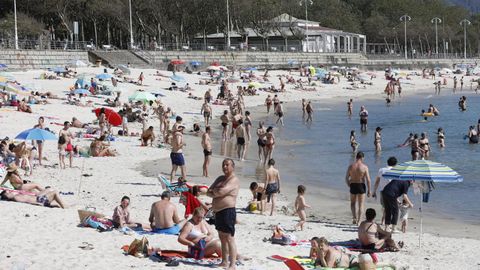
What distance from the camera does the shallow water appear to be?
18750 millimetres

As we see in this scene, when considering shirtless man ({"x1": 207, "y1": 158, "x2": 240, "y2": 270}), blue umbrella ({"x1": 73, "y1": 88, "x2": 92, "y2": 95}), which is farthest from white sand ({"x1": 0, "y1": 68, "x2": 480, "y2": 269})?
blue umbrella ({"x1": 73, "y1": 88, "x2": 92, "y2": 95})

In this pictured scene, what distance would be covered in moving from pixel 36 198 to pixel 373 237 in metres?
5.56

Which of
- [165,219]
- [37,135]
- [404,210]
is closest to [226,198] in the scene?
[165,219]

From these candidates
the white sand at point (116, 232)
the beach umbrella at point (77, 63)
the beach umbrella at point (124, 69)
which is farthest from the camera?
the beach umbrella at point (77, 63)

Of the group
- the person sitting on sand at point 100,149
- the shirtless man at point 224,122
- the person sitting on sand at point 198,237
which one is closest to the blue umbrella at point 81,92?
the shirtless man at point 224,122

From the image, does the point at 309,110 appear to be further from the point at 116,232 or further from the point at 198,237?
the point at 198,237

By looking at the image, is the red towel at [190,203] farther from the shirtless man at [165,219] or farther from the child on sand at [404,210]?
the child on sand at [404,210]

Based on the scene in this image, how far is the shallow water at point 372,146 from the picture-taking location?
1875 centimetres

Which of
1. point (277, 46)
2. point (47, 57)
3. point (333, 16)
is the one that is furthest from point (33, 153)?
point (333, 16)

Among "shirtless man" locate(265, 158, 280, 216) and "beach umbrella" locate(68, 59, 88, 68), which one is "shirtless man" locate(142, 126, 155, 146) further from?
"beach umbrella" locate(68, 59, 88, 68)

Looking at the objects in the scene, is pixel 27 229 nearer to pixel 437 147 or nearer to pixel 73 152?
pixel 73 152

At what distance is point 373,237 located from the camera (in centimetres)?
1155

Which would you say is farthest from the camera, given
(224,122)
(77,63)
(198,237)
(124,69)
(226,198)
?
(124,69)

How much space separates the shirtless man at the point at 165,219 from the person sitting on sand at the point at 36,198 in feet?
6.70
